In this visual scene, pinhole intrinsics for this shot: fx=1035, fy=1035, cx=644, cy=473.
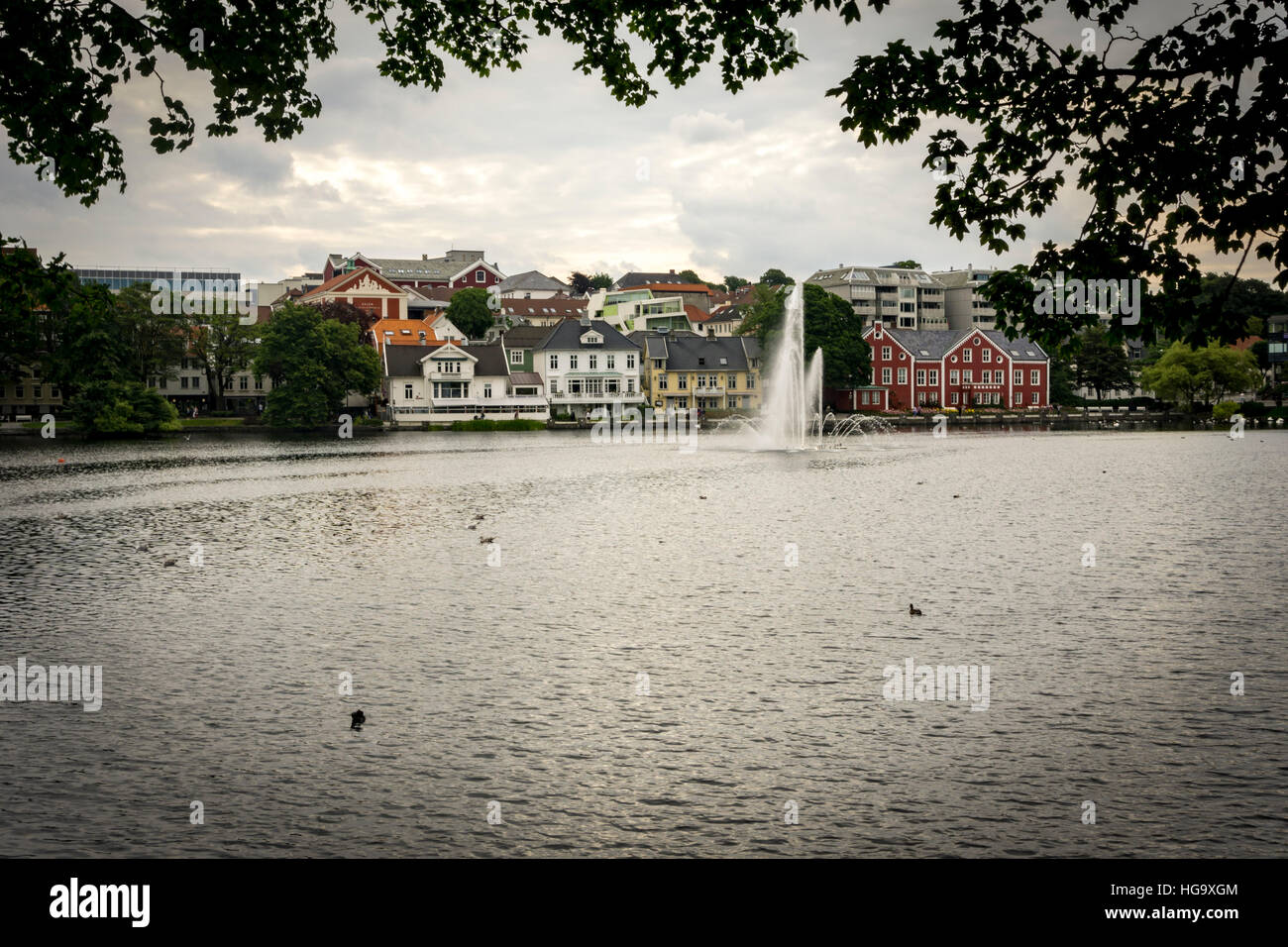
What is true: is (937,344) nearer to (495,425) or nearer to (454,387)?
(495,425)

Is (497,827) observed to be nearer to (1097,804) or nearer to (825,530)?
(1097,804)

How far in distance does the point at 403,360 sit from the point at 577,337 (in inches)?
894

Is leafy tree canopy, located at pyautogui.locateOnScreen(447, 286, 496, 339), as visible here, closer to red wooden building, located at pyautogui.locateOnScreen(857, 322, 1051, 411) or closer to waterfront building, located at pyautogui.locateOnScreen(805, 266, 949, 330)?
red wooden building, located at pyautogui.locateOnScreen(857, 322, 1051, 411)

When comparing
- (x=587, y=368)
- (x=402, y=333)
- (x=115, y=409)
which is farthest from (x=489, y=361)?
(x=115, y=409)

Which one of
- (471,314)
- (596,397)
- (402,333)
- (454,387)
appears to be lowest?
(596,397)

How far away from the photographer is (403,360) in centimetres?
12369

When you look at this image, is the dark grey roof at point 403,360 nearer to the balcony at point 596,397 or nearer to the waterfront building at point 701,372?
the balcony at point 596,397

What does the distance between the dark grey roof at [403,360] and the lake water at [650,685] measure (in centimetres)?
9415

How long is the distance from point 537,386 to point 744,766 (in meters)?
121

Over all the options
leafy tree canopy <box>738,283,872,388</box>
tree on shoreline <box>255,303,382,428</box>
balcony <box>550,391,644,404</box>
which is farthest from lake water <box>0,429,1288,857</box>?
balcony <box>550,391,644,404</box>

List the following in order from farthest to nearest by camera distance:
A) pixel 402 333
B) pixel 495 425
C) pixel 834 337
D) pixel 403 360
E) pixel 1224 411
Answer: pixel 402 333
pixel 834 337
pixel 403 360
pixel 495 425
pixel 1224 411

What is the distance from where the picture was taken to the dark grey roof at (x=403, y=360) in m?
123

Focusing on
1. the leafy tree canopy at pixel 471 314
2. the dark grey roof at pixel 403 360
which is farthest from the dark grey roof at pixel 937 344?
the dark grey roof at pixel 403 360
